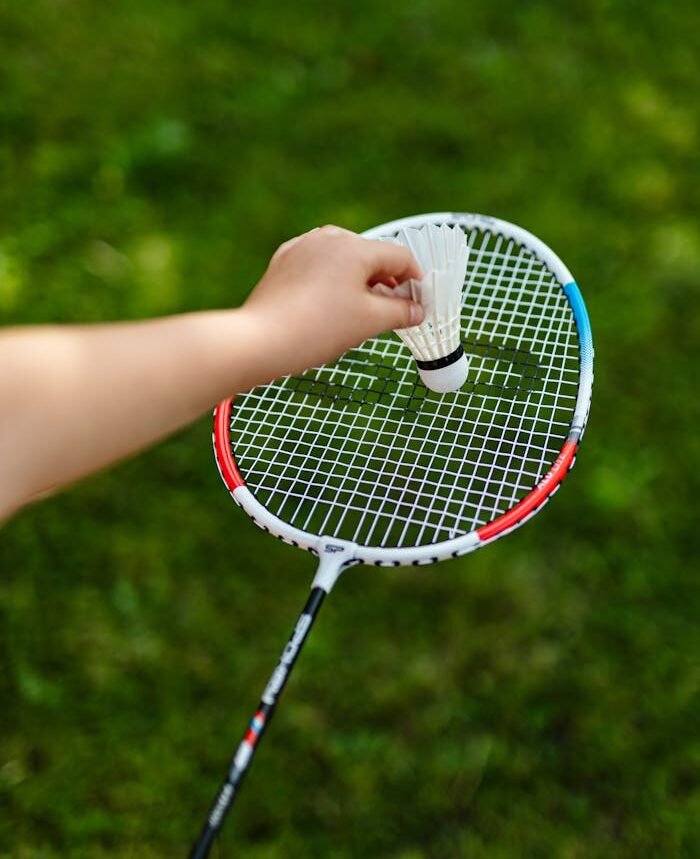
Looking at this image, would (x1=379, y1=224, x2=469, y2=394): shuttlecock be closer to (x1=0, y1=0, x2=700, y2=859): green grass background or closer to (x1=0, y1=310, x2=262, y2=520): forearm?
(x1=0, y1=310, x2=262, y2=520): forearm

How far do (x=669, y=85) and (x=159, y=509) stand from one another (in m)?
2.57

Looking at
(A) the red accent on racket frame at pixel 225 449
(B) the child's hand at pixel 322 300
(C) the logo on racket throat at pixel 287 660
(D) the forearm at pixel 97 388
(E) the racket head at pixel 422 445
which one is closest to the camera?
(D) the forearm at pixel 97 388

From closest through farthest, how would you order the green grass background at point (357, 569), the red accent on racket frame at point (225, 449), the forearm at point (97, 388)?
the forearm at point (97, 388) < the red accent on racket frame at point (225, 449) < the green grass background at point (357, 569)

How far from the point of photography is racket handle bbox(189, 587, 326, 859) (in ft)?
4.75

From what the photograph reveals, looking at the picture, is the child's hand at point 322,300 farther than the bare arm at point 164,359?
Yes

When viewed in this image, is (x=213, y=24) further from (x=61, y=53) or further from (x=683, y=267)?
(x=683, y=267)

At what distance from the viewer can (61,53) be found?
3.85 m

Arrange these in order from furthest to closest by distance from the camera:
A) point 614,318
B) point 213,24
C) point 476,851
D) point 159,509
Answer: point 213,24 → point 614,318 → point 159,509 → point 476,851

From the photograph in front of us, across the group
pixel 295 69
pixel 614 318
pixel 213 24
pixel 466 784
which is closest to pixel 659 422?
pixel 614 318

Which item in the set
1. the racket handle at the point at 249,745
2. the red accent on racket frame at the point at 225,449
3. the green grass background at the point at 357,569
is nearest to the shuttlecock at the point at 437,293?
the red accent on racket frame at the point at 225,449

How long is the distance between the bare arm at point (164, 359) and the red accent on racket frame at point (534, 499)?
40cm

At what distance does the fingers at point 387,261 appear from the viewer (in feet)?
4.85

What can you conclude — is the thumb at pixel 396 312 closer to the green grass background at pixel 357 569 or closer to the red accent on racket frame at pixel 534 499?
the red accent on racket frame at pixel 534 499

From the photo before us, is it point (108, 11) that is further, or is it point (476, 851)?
point (108, 11)
